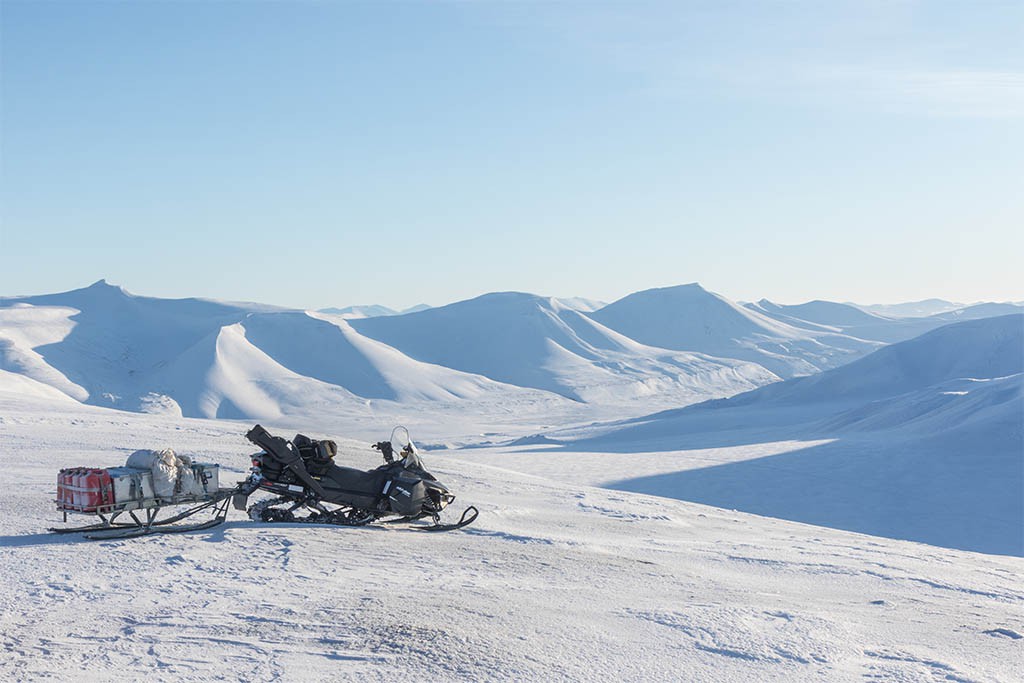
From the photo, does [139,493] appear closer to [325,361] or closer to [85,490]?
[85,490]

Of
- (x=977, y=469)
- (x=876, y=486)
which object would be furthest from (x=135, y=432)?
(x=977, y=469)

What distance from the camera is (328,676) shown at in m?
7.00

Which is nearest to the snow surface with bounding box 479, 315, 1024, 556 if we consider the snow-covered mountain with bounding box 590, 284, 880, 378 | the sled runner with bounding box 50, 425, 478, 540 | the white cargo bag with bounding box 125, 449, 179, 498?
the sled runner with bounding box 50, 425, 478, 540

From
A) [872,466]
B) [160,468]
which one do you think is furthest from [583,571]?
[872,466]

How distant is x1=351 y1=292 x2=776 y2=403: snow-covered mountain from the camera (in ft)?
411

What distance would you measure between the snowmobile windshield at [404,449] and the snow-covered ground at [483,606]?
0.91m

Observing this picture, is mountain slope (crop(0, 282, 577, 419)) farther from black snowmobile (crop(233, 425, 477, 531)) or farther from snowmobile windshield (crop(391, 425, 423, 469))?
snowmobile windshield (crop(391, 425, 423, 469))

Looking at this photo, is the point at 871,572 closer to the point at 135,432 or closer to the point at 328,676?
the point at 328,676

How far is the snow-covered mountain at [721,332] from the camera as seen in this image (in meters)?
156

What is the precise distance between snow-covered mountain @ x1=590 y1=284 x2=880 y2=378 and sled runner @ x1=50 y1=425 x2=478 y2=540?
139808 millimetres

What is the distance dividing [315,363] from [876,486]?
8614 cm

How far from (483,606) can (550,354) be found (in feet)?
413

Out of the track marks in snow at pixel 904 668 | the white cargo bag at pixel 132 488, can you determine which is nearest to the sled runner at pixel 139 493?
the white cargo bag at pixel 132 488

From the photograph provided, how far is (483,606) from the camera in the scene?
891cm
